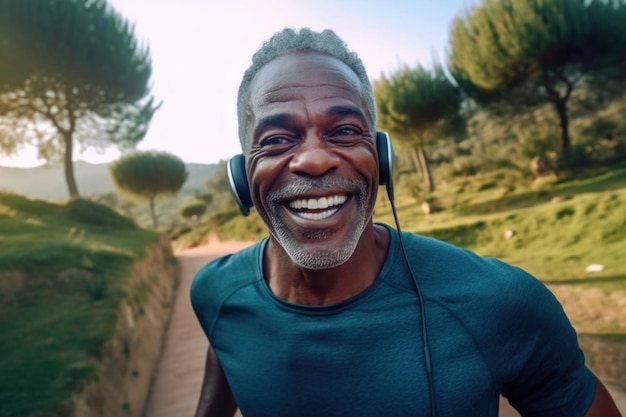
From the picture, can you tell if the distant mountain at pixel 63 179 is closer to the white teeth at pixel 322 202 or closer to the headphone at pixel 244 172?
the headphone at pixel 244 172

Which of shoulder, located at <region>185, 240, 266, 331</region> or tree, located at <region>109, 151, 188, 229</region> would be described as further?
tree, located at <region>109, 151, 188, 229</region>

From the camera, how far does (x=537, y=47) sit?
17.1 m

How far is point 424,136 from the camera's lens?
23.0m

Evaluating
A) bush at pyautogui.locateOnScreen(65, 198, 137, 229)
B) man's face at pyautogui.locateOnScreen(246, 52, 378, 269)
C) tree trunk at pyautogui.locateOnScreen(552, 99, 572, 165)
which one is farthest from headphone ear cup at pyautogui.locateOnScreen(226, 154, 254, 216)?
tree trunk at pyautogui.locateOnScreen(552, 99, 572, 165)

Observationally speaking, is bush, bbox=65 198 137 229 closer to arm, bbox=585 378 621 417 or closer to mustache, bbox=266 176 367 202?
mustache, bbox=266 176 367 202

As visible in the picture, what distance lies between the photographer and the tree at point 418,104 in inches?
843

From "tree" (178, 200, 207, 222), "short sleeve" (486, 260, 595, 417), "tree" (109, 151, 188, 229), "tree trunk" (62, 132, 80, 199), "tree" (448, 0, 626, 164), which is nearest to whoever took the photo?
"short sleeve" (486, 260, 595, 417)

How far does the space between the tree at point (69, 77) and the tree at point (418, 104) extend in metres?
→ 14.3

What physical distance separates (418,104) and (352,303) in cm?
2140

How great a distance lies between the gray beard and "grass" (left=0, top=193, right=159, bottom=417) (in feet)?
9.95

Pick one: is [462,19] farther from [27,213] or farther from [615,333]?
[27,213]

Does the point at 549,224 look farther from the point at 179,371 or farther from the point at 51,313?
the point at 51,313

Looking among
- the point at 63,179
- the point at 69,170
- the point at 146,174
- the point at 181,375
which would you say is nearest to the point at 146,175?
the point at 146,174

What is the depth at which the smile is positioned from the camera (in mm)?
1497
